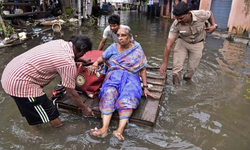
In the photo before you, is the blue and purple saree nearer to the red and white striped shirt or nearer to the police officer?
the red and white striped shirt

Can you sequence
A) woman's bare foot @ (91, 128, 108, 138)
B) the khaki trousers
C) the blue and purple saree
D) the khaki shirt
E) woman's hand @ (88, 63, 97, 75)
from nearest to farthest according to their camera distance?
woman's bare foot @ (91, 128, 108, 138) → the blue and purple saree → woman's hand @ (88, 63, 97, 75) → the khaki shirt → the khaki trousers

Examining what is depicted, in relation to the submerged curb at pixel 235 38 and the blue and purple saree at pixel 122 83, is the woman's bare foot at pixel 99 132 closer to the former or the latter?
the blue and purple saree at pixel 122 83

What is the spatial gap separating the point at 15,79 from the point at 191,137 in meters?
2.39

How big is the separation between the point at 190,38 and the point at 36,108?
10.3ft

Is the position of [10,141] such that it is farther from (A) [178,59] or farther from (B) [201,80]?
(B) [201,80]

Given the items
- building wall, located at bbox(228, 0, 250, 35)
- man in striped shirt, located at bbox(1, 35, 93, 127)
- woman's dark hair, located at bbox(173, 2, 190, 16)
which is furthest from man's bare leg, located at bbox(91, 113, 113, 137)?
building wall, located at bbox(228, 0, 250, 35)

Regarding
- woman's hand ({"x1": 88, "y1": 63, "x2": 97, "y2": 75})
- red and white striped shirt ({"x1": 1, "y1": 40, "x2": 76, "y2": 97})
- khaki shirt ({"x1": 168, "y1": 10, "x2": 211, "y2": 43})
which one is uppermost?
khaki shirt ({"x1": 168, "y1": 10, "x2": 211, "y2": 43})

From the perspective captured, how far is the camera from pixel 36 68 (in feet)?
6.93

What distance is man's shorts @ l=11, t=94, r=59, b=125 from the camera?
223 cm

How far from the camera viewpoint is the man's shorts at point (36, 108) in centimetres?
223

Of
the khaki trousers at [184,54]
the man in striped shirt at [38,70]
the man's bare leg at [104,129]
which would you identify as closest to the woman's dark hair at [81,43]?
the man in striped shirt at [38,70]

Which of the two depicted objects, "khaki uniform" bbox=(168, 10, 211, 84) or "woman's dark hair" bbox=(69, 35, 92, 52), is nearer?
"woman's dark hair" bbox=(69, 35, 92, 52)

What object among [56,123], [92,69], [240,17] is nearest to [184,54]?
[92,69]

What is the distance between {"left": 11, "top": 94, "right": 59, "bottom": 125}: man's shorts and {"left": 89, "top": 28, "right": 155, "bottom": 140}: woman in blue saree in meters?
0.65
